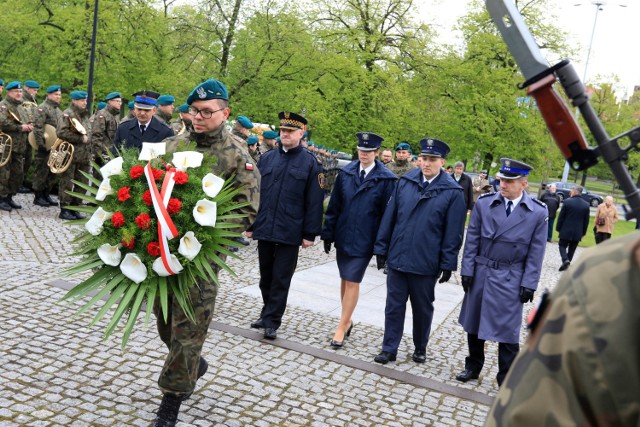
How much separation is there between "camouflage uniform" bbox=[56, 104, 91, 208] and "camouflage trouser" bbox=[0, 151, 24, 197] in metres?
0.92

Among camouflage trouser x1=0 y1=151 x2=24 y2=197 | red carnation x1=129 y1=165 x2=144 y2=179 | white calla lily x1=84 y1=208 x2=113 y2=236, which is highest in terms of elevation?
red carnation x1=129 y1=165 x2=144 y2=179

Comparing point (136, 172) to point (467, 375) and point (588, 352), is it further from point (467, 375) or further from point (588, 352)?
point (467, 375)

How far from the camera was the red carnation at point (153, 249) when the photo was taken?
392cm

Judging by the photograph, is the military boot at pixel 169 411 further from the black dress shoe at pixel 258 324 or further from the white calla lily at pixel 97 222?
the black dress shoe at pixel 258 324

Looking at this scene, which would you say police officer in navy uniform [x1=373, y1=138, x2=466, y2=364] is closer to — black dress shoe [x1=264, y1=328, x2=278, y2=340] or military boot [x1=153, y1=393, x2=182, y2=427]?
black dress shoe [x1=264, y1=328, x2=278, y2=340]

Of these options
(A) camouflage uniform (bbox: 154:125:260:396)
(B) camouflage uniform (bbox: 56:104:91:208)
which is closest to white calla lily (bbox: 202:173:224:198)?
(A) camouflage uniform (bbox: 154:125:260:396)

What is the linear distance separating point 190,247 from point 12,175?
32.0ft

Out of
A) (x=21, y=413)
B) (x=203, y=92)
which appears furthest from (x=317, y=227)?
(x=21, y=413)

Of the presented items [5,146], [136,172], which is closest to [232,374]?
[136,172]

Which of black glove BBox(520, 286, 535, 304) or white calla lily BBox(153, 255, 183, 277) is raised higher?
white calla lily BBox(153, 255, 183, 277)

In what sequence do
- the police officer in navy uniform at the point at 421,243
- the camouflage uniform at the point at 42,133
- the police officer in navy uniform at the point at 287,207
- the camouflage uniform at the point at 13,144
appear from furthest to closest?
1. the camouflage uniform at the point at 42,133
2. the camouflage uniform at the point at 13,144
3. the police officer in navy uniform at the point at 287,207
4. the police officer in navy uniform at the point at 421,243

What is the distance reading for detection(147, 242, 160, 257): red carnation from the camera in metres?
3.92

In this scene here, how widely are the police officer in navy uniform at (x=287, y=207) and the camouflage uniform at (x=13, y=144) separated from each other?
24.3ft

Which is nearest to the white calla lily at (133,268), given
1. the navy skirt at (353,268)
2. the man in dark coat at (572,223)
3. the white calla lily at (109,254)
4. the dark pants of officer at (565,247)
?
the white calla lily at (109,254)
